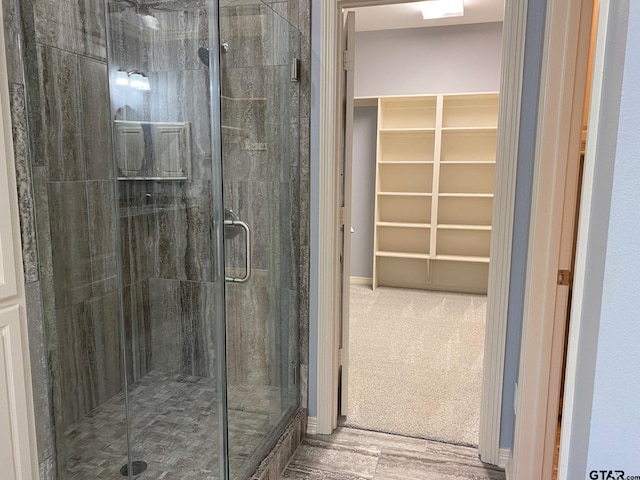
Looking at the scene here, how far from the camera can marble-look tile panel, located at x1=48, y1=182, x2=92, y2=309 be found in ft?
5.28

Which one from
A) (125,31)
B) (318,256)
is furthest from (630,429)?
(125,31)

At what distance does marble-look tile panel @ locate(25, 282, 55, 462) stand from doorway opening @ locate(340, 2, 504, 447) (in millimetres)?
2745

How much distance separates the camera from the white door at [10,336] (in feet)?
4.21

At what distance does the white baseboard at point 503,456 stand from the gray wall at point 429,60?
12.7 ft

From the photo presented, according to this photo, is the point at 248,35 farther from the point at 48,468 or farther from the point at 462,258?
the point at 462,258

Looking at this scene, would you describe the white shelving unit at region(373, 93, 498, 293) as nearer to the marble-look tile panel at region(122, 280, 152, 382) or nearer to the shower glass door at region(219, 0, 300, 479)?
the shower glass door at region(219, 0, 300, 479)

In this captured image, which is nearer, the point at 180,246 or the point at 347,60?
the point at 180,246

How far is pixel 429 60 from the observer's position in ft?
16.5

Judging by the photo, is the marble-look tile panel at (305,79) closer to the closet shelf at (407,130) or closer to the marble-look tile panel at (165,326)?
the marble-look tile panel at (165,326)

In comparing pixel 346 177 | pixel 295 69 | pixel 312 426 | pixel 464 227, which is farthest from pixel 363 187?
pixel 312 426

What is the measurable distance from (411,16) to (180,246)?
3.71m

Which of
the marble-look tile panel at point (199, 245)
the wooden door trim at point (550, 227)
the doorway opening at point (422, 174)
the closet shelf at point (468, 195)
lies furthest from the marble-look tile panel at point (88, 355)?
the closet shelf at point (468, 195)

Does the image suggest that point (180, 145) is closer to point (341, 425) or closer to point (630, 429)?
point (341, 425)

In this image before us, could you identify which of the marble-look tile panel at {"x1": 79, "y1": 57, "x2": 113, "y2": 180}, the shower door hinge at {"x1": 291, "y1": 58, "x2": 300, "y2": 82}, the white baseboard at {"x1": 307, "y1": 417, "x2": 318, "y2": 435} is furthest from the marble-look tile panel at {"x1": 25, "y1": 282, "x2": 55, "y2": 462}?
the shower door hinge at {"x1": 291, "y1": 58, "x2": 300, "y2": 82}
